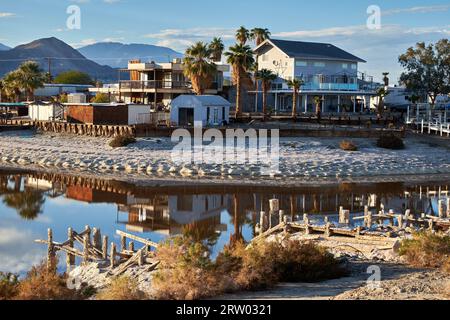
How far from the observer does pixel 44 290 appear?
1455 cm

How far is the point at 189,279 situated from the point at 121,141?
3838 cm

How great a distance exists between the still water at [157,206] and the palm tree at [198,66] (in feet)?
76.4

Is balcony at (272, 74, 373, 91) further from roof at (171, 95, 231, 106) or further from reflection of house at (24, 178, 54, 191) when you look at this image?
reflection of house at (24, 178, 54, 191)

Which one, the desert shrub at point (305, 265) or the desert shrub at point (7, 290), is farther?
the desert shrub at point (305, 265)

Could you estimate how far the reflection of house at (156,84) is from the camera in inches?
2889

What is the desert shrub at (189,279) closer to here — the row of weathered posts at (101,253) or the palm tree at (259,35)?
the row of weathered posts at (101,253)

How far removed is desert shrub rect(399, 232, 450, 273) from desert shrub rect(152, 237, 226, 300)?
6.41m

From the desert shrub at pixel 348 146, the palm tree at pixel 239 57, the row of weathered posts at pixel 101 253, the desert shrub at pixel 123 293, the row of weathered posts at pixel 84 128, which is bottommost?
the row of weathered posts at pixel 101 253

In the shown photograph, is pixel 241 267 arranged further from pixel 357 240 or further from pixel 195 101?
pixel 195 101

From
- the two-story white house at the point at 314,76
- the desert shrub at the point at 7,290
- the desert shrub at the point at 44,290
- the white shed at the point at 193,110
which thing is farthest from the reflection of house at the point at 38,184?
the two-story white house at the point at 314,76

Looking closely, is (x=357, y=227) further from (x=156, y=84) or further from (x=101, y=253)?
(x=156, y=84)

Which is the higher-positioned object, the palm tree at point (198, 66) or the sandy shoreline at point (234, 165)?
the palm tree at point (198, 66)

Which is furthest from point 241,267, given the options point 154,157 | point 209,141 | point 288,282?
point 209,141
